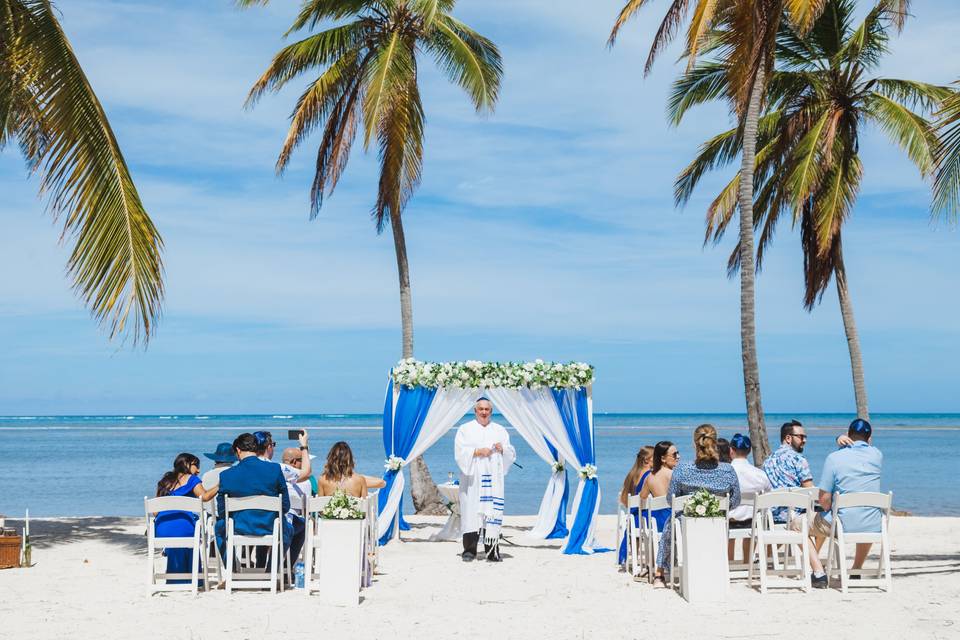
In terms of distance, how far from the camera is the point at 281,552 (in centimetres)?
906

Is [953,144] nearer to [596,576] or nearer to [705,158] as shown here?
[596,576]

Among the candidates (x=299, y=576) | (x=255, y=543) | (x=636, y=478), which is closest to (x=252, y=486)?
(x=255, y=543)

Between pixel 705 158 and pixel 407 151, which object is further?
pixel 705 158

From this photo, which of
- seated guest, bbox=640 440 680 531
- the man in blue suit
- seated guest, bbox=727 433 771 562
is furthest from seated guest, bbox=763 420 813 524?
the man in blue suit

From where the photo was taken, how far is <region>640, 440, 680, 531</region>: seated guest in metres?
10.1

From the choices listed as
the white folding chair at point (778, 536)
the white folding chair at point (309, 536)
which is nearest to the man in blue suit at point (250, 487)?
the white folding chair at point (309, 536)

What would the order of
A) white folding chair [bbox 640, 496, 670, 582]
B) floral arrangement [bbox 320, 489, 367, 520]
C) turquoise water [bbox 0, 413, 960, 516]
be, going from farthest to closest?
1. turquoise water [bbox 0, 413, 960, 516]
2. white folding chair [bbox 640, 496, 670, 582]
3. floral arrangement [bbox 320, 489, 367, 520]

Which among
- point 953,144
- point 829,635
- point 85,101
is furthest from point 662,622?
point 85,101

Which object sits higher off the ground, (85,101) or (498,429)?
(85,101)

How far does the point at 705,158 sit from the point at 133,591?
13054 mm

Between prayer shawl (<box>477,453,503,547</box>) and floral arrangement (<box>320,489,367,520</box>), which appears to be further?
prayer shawl (<box>477,453,503,547</box>)

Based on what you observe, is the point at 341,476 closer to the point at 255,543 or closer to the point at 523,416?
the point at 255,543

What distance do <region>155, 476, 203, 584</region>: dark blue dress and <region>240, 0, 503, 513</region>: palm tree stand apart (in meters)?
7.36

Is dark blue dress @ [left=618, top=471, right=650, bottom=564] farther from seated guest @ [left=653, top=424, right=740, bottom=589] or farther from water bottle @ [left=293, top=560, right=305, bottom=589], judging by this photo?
water bottle @ [left=293, top=560, right=305, bottom=589]
